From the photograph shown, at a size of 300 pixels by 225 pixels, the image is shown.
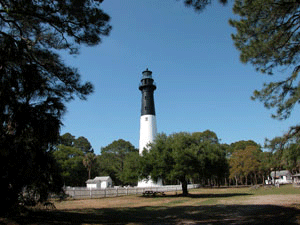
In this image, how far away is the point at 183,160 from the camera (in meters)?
22.7

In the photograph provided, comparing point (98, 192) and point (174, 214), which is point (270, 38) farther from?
point (98, 192)

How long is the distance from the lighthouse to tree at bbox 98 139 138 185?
16632mm

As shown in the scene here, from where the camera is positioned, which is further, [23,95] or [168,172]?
[168,172]

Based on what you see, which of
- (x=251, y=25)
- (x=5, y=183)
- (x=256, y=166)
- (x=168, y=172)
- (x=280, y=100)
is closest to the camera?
(x=5, y=183)

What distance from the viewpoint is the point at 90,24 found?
317 inches

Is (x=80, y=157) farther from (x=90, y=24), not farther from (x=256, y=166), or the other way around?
(x=90, y=24)

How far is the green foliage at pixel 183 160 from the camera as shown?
2297 centimetres

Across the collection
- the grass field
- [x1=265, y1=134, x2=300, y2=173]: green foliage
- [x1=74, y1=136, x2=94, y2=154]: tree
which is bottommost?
the grass field

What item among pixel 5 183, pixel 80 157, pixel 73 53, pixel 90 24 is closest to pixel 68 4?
pixel 90 24

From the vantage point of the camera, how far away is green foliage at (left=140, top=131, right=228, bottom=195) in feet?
75.4

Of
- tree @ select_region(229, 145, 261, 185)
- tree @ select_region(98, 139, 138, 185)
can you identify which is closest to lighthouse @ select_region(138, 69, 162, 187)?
tree @ select_region(98, 139, 138, 185)

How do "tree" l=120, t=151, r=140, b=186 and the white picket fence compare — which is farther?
"tree" l=120, t=151, r=140, b=186

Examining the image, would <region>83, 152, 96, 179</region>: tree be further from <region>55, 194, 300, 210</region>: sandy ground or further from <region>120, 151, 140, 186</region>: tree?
<region>55, 194, 300, 210</region>: sandy ground

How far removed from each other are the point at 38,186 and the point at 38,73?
4.01m
